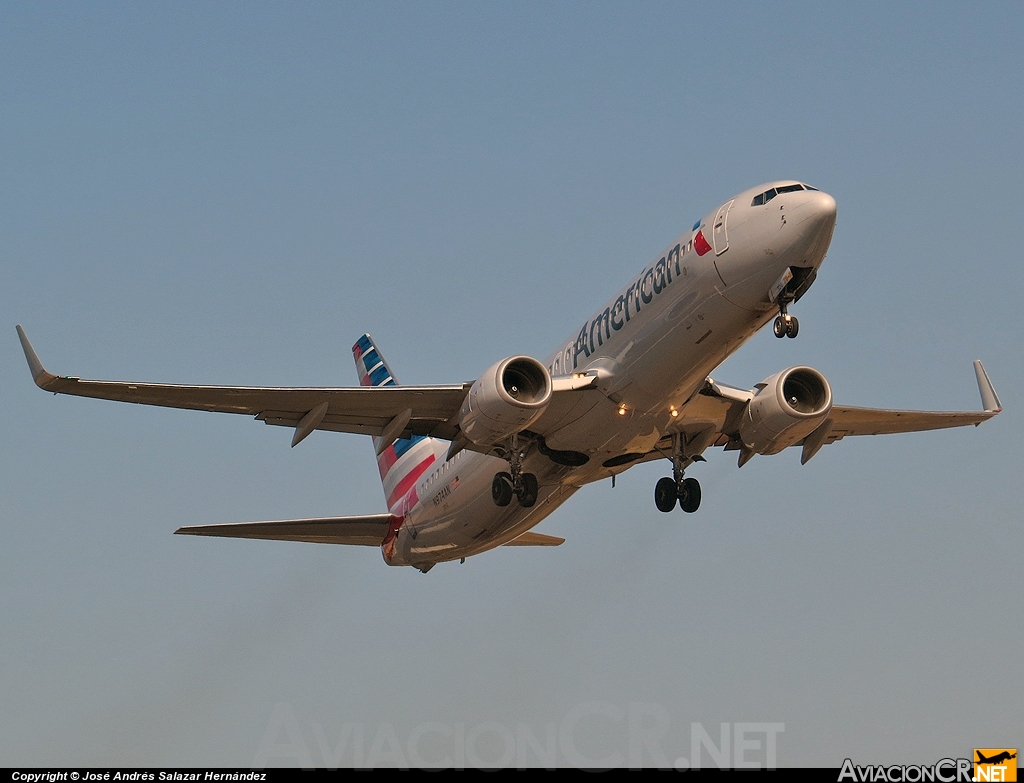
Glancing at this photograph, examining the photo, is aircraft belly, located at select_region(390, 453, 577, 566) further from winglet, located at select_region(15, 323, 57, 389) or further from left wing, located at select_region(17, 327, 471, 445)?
winglet, located at select_region(15, 323, 57, 389)

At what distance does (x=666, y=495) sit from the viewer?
34.0 metres

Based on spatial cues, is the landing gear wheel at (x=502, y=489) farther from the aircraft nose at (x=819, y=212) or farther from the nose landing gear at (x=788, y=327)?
the aircraft nose at (x=819, y=212)

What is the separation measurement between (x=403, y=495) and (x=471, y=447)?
6.99m

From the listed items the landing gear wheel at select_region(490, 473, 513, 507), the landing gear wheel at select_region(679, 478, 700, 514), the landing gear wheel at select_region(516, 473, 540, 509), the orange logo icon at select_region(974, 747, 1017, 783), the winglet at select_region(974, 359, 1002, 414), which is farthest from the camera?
the winglet at select_region(974, 359, 1002, 414)

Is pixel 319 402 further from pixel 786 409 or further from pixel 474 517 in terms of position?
pixel 786 409

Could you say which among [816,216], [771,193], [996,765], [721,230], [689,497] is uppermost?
[771,193]

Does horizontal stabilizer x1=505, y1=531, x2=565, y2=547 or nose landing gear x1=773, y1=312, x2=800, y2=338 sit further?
horizontal stabilizer x1=505, y1=531, x2=565, y2=547

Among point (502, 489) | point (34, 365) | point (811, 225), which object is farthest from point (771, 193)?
point (34, 365)

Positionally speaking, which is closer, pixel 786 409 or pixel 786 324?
pixel 786 324

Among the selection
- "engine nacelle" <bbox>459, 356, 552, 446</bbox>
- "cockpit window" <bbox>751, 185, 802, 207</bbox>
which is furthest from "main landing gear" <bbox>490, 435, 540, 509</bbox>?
"cockpit window" <bbox>751, 185, 802, 207</bbox>

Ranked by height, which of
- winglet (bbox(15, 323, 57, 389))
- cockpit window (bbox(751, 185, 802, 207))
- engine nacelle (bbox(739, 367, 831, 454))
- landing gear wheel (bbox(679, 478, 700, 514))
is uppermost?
cockpit window (bbox(751, 185, 802, 207))

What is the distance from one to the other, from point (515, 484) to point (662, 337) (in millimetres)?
5585

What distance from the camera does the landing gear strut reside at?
90.0 feet

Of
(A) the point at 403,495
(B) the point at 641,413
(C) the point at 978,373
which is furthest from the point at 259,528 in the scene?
(C) the point at 978,373
